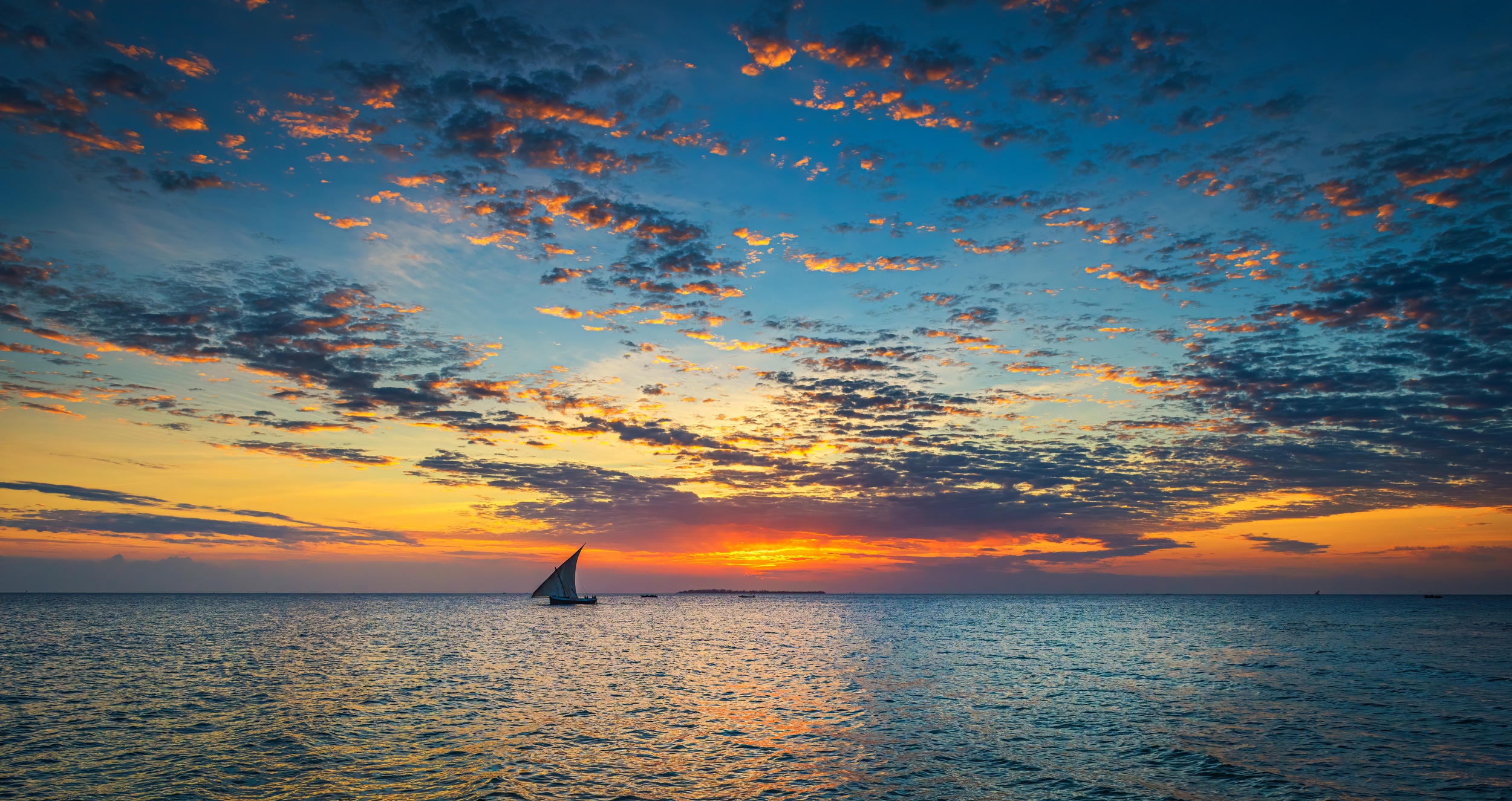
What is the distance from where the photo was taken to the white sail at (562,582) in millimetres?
162750

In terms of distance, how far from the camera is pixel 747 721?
37531 millimetres

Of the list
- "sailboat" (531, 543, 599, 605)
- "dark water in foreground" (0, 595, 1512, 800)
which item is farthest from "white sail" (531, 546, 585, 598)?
"dark water in foreground" (0, 595, 1512, 800)

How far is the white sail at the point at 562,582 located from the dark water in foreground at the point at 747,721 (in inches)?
3210

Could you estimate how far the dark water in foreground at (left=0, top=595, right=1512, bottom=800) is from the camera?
85.5ft

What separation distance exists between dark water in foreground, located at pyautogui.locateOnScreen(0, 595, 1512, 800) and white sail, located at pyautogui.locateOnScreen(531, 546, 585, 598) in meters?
81.5

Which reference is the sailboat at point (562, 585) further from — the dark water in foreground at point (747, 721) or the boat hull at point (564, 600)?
the dark water in foreground at point (747, 721)

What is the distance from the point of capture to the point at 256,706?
39.9 metres

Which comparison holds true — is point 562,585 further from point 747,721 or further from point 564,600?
point 747,721

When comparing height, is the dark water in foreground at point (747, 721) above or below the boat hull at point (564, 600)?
above

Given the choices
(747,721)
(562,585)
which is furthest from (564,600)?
(747,721)

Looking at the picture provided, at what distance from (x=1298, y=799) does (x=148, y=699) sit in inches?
2169

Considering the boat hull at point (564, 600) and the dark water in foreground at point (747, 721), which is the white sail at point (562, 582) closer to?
the boat hull at point (564, 600)

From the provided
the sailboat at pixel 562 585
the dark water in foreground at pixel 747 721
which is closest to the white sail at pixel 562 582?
the sailboat at pixel 562 585

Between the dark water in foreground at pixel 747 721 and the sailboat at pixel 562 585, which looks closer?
the dark water in foreground at pixel 747 721
